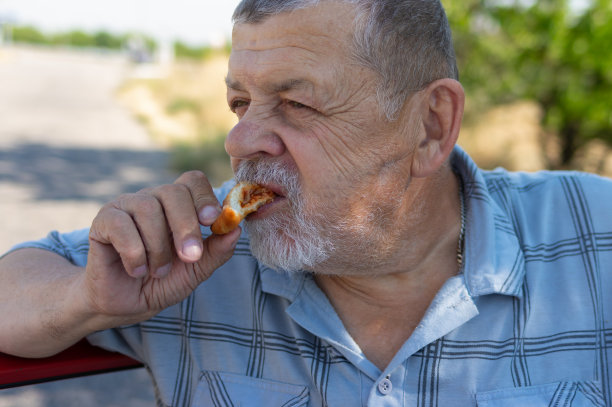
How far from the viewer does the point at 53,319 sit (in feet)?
5.83

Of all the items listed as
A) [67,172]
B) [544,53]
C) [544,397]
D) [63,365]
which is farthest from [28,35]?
[544,397]

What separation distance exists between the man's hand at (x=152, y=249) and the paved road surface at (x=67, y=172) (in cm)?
273

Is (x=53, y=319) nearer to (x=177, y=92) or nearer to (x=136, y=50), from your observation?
(x=177, y=92)

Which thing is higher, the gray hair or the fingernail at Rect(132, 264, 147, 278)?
the gray hair

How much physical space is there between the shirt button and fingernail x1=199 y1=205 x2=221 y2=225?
2.18 ft

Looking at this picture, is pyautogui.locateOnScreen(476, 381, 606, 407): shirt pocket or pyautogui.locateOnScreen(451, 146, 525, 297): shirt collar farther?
pyautogui.locateOnScreen(451, 146, 525, 297): shirt collar

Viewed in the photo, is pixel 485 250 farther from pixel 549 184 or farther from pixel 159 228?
pixel 159 228

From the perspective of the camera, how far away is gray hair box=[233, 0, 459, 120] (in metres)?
1.80

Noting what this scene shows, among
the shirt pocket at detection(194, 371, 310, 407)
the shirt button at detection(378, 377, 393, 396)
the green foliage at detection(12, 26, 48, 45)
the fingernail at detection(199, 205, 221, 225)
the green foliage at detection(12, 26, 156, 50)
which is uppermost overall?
the green foliage at detection(12, 26, 156, 50)

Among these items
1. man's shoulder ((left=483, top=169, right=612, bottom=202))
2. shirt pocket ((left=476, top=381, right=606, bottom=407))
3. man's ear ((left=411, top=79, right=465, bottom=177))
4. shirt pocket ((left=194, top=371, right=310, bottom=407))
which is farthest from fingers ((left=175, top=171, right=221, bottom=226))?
man's shoulder ((left=483, top=169, right=612, bottom=202))

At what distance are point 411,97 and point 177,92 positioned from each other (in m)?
24.0

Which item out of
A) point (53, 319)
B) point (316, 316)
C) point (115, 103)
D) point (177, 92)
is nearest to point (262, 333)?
point (316, 316)

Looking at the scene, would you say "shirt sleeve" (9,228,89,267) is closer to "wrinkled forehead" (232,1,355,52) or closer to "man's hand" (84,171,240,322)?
"man's hand" (84,171,240,322)

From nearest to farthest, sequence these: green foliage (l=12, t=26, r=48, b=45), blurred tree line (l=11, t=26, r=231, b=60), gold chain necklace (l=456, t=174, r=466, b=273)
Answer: gold chain necklace (l=456, t=174, r=466, b=273), green foliage (l=12, t=26, r=48, b=45), blurred tree line (l=11, t=26, r=231, b=60)
